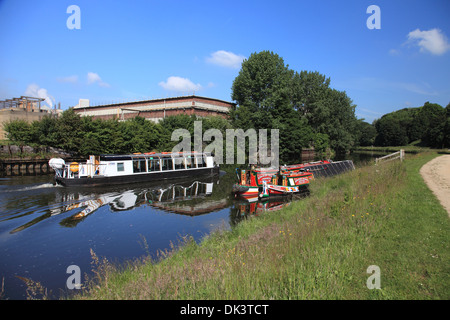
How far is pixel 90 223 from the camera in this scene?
17047mm

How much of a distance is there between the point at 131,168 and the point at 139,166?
3.76ft

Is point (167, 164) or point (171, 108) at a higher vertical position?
point (171, 108)

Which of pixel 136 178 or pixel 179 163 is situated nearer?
pixel 136 178

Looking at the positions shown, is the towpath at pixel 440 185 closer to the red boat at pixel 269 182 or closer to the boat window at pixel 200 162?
the red boat at pixel 269 182

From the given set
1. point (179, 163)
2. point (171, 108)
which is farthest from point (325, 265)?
point (171, 108)

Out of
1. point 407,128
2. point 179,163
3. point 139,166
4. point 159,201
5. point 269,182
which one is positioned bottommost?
point 159,201

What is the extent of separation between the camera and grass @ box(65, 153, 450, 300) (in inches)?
225

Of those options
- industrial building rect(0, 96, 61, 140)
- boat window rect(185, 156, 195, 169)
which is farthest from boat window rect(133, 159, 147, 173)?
industrial building rect(0, 96, 61, 140)

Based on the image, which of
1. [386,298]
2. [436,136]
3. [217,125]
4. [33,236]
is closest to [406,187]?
[386,298]

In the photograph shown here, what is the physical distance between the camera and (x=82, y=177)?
28875mm

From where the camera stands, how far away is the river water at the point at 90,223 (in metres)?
11.1

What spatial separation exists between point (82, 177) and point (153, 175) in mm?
7866

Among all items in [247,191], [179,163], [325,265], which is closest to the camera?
[325,265]

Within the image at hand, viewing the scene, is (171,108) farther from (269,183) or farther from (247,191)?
(247,191)
